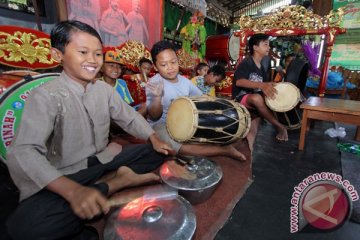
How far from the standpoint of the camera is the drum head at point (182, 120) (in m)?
1.65

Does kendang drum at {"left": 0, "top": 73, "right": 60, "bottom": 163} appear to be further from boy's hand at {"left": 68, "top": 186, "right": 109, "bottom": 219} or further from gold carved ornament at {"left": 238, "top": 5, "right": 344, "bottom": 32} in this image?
gold carved ornament at {"left": 238, "top": 5, "right": 344, "bottom": 32}

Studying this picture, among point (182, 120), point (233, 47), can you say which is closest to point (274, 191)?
point (182, 120)

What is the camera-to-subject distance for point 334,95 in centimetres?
549

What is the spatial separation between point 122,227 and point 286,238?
902 millimetres

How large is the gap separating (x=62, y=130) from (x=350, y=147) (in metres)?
2.99

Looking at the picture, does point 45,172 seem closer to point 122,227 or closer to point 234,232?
point 122,227

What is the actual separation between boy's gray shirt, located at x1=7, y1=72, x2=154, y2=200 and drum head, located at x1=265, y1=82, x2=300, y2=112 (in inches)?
65.3

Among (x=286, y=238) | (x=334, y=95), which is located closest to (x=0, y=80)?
(x=286, y=238)

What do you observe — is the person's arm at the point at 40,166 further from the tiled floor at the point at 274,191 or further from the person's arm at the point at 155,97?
the person's arm at the point at 155,97

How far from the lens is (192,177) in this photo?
1.38 m

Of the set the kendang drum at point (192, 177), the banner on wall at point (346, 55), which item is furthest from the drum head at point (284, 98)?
the banner on wall at point (346, 55)

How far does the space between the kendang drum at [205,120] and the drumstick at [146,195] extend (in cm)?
59

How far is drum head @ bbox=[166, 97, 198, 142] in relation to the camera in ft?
5.42

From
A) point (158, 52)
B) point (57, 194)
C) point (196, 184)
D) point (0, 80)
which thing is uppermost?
point (158, 52)
